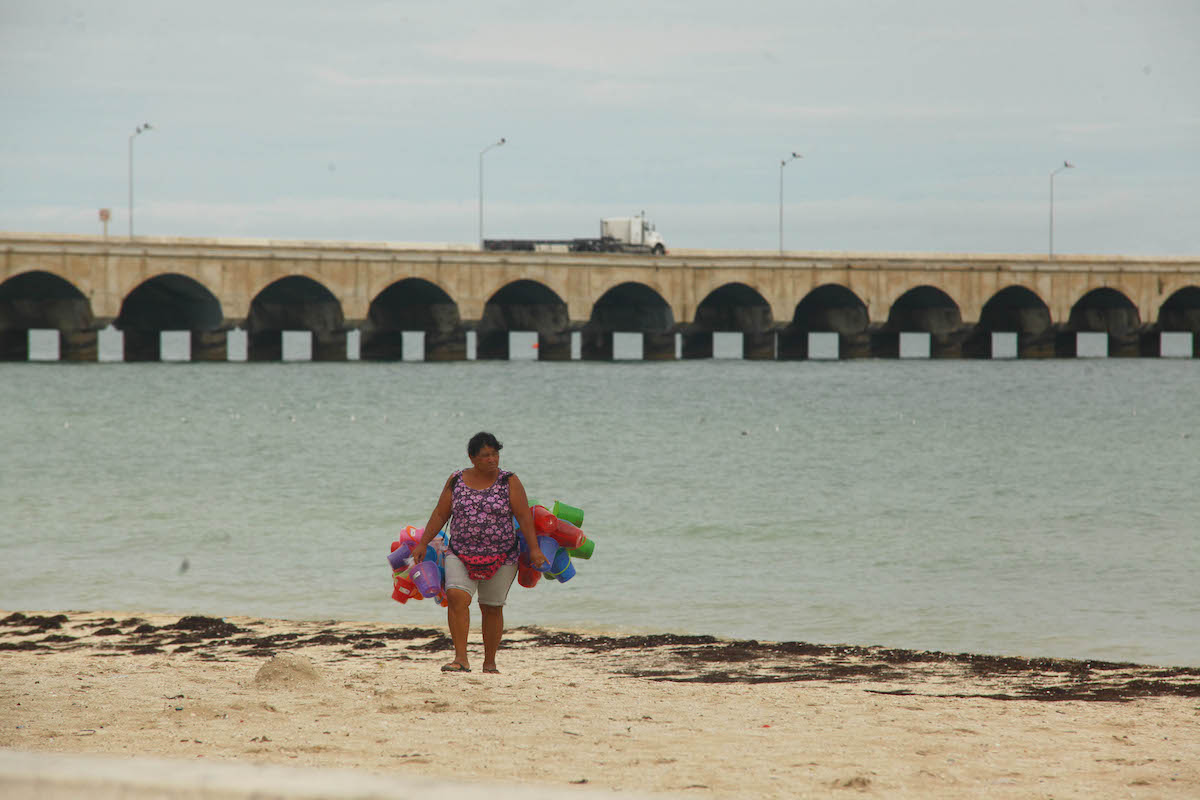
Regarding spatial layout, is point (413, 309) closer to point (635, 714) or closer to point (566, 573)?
point (566, 573)

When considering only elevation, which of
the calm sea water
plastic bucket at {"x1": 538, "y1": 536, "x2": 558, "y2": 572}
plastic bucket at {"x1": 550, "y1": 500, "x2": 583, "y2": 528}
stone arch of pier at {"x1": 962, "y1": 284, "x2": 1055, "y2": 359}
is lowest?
the calm sea water

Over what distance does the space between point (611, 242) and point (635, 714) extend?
70.8 meters

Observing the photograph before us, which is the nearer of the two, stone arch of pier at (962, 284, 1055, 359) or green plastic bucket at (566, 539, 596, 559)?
green plastic bucket at (566, 539, 596, 559)

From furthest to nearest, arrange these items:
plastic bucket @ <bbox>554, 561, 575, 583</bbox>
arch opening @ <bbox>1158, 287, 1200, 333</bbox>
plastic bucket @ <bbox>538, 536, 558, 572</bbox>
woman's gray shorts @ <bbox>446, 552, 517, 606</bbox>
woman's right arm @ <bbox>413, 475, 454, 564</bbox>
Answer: arch opening @ <bbox>1158, 287, 1200, 333</bbox>, plastic bucket @ <bbox>554, 561, 575, 583</bbox>, plastic bucket @ <bbox>538, 536, 558, 572</bbox>, woman's gray shorts @ <bbox>446, 552, 517, 606</bbox>, woman's right arm @ <bbox>413, 475, 454, 564</bbox>

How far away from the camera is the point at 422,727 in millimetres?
8000

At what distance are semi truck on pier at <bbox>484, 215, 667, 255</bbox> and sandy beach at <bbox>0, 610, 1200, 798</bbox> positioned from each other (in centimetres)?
6392

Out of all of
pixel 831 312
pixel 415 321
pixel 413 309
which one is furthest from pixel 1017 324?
pixel 413 309

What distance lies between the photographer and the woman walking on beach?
8773 millimetres

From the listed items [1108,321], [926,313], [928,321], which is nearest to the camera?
[928,321]

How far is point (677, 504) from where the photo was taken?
26.4 m

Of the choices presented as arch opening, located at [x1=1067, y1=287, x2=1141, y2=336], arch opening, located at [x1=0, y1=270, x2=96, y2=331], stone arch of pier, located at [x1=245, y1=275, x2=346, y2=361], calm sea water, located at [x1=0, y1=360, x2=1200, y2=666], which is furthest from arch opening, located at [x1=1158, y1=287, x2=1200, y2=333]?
arch opening, located at [x1=0, y1=270, x2=96, y2=331]

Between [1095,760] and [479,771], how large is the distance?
3475 mm

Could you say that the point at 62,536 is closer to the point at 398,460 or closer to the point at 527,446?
the point at 398,460

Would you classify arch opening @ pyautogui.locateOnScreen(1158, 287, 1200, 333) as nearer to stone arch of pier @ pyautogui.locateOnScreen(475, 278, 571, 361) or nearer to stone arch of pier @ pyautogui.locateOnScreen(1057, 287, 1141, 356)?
stone arch of pier @ pyautogui.locateOnScreen(1057, 287, 1141, 356)
